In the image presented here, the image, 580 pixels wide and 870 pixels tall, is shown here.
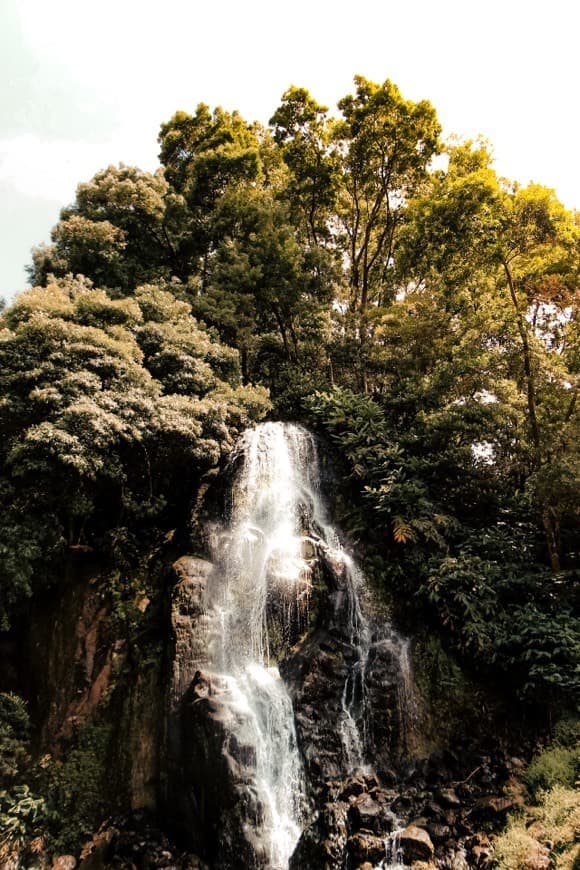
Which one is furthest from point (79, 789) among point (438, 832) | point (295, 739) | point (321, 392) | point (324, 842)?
point (321, 392)

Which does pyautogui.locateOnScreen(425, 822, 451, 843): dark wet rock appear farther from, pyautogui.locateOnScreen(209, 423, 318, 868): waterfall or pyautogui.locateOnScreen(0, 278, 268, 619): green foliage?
pyautogui.locateOnScreen(0, 278, 268, 619): green foliage

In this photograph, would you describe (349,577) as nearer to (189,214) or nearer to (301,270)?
(301,270)

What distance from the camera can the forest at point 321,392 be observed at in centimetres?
962

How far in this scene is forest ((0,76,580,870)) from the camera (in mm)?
9617

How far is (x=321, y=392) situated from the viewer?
16516 millimetres

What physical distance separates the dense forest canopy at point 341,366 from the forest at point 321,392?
7 cm

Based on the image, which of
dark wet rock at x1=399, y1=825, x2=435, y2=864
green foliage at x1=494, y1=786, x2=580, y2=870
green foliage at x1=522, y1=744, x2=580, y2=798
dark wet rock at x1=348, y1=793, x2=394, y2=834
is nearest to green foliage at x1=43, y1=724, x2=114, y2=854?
dark wet rock at x1=348, y1=793, x2=394, y2=834

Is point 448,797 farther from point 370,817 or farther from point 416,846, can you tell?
point 370,817

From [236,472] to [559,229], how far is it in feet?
32.5

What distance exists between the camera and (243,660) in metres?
9.95

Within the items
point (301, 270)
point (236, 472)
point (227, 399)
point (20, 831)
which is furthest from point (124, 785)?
point (301, 270)

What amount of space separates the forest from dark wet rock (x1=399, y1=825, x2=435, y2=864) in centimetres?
183

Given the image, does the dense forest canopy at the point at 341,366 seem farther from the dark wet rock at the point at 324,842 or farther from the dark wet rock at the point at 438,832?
the dark wet rock at the point at 324,842

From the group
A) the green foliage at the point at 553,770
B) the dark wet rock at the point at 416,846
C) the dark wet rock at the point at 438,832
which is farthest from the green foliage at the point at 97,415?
the green foliage at the point at 553,770
